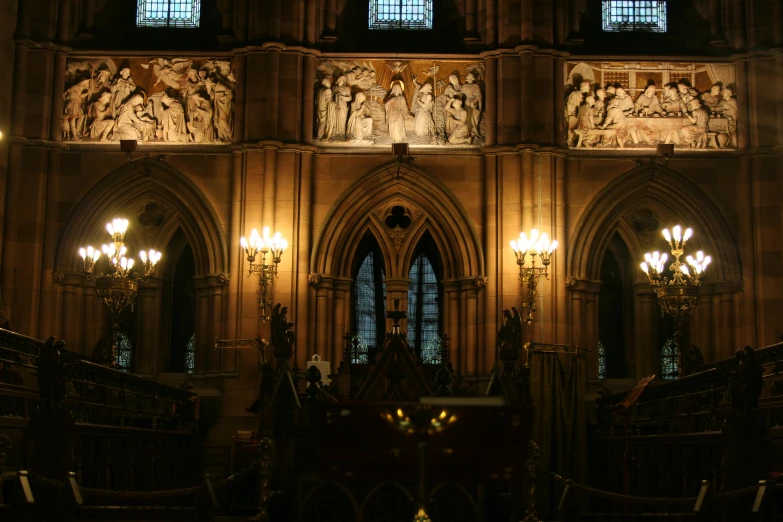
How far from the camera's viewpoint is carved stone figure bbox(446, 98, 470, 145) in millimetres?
24156

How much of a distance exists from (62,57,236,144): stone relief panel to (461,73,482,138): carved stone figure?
4539mm

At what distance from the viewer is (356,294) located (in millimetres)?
26188

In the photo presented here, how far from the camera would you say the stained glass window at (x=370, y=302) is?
85.4ft

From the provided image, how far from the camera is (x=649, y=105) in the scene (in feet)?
79.7

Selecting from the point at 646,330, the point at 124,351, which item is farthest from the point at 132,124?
the point at 646,330

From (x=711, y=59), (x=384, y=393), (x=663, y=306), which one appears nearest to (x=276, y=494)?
(x=384, y=393)

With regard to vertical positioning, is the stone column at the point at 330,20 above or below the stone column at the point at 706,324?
above

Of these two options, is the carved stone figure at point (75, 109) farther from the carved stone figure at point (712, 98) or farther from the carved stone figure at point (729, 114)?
the carved stone figure at point (729, 114)

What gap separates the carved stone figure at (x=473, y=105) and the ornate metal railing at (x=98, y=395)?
738 cm

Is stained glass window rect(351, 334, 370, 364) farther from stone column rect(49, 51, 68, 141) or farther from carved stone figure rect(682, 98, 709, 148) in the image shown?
carved stone figure rect(682, 98, 709, 148)

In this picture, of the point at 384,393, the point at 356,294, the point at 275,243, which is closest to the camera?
the point at 384,393

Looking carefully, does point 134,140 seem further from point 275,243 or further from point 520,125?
point 520,125

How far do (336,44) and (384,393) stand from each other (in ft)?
25.7

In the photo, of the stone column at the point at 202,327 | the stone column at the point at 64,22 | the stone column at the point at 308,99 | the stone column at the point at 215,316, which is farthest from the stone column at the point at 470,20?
the stone column at the point at 64,22
